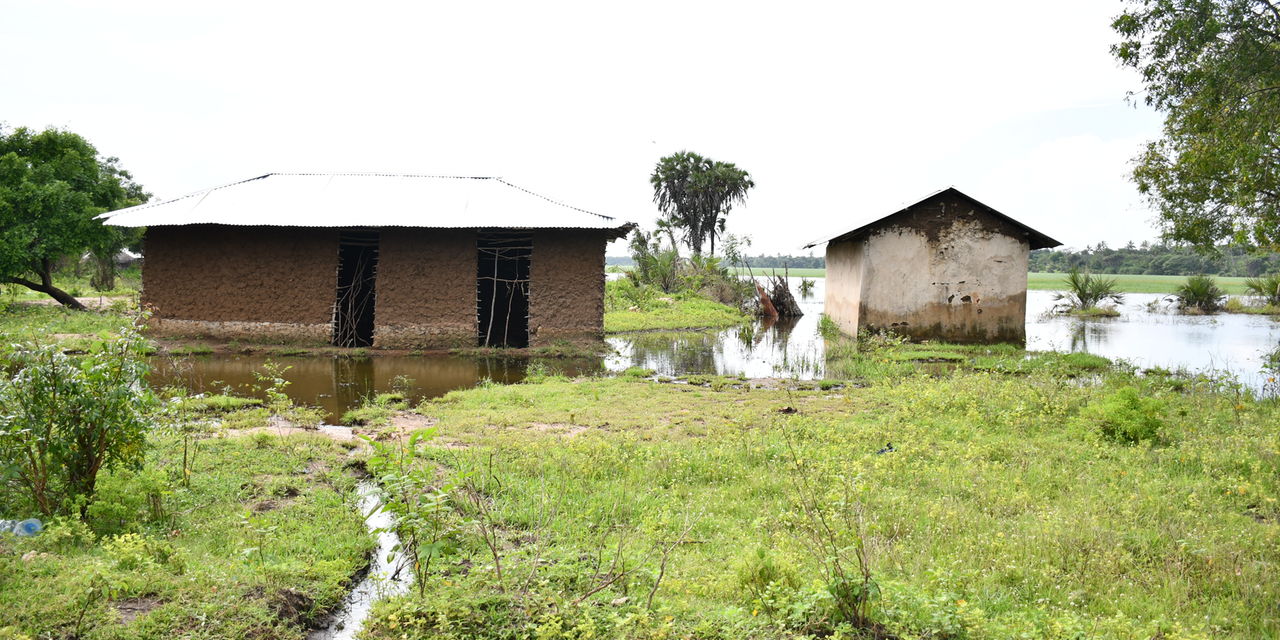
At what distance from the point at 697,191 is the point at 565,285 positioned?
3190 centimetres

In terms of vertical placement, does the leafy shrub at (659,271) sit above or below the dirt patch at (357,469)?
above

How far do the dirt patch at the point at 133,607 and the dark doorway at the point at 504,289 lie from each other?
1270 centimetres

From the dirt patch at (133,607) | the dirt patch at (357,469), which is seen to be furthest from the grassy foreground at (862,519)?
the dirt patch at (133,607)

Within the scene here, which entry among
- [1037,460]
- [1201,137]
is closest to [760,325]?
[1201,137]

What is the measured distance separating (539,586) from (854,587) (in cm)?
169

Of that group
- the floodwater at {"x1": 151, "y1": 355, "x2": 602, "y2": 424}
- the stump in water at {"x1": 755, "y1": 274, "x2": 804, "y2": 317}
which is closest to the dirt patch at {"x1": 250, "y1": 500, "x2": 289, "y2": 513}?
the floodwater at {"x1": 151, "y1": 355, "x2": 602, "y2": 424}

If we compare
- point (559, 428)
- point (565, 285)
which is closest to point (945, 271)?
point (565, 285)

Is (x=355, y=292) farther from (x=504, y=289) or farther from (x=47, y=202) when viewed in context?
(x=47, y=202)

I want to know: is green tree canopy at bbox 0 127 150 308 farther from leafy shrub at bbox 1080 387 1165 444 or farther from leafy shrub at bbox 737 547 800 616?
leafy shrub at bbox 1080 387 1165 444

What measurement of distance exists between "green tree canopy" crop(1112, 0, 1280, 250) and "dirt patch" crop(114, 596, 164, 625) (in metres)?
14.2

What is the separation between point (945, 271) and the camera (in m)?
17.7

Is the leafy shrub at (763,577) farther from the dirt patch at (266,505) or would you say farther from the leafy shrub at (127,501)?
the leafy shrub at (127,501)

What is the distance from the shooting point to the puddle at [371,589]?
4434 mm

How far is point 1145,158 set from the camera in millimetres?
16531
